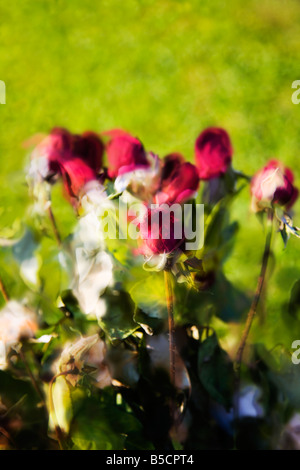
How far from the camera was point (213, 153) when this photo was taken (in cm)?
55

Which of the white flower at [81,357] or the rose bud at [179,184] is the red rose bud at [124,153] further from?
the white flower at [81,357]

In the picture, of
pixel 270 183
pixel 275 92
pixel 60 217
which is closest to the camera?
pixel 270 183

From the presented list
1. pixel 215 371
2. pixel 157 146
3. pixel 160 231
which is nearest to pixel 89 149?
pixel 160 231

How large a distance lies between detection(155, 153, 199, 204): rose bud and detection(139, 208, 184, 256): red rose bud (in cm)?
5

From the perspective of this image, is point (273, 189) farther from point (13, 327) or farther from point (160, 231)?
point (13, 327)

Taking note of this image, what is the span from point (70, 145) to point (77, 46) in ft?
5.87

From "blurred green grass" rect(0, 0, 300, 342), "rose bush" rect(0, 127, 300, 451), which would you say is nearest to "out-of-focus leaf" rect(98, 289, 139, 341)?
"rose bush" rect(0, 127, 300, 451)

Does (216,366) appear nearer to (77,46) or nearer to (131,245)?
(131,245)

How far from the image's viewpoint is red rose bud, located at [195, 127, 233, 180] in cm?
55

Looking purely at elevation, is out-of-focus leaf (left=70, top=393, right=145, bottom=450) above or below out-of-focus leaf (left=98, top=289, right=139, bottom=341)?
below

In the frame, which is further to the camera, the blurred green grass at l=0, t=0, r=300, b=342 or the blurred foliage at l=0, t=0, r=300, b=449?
the blurred green grass at l=0, t=0, r=300, b=342

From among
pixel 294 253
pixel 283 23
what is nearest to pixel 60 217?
pixel 294 253

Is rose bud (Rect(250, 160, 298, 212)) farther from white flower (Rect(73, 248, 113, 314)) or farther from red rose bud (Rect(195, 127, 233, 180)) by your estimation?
white flower (Rect(73, 248, 113, 314))

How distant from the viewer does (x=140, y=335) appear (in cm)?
51
